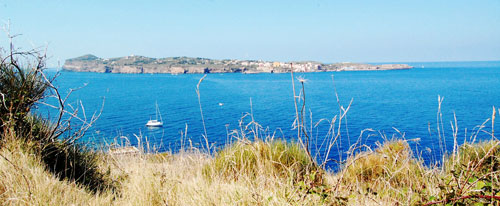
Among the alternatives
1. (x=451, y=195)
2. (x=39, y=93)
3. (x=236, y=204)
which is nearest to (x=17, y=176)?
(x=236, y=204)

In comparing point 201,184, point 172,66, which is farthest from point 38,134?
point 172,66

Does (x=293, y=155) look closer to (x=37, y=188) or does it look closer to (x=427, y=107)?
(x=37, y=188)

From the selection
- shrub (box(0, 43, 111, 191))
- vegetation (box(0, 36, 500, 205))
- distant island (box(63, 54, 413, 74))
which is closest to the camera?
vegetation (box(0, 36, 500, 205))

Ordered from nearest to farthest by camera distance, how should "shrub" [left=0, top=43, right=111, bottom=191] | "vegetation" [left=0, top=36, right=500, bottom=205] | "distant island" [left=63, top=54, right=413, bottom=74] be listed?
"vegetation" [left=0, top=36, right=500, bottom=205] → "shrub" [left=0, top=43, right=111, bottom=191] → "distant island" [left=63, top=54, right=413, bottom=74]

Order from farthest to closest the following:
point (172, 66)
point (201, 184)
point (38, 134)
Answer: point (172, 66)
point (38, 134)
point (201, 184)

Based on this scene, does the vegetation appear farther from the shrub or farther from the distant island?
the distant island

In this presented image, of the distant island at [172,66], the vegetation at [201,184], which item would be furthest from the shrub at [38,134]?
the distant island at [172,66]

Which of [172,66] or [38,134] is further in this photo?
[172,66]

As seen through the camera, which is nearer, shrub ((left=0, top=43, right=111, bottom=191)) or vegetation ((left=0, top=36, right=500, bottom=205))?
vegetation ((left=0, top=36, right=500, bottom=205))

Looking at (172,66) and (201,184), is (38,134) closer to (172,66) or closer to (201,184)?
(201,184)

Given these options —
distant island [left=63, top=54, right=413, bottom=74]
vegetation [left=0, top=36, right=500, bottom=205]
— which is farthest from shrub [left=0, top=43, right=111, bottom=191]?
distant island [left=63, top=54, right=413, bottom=74]

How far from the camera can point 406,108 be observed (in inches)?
1861

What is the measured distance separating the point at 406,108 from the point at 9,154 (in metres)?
50.7

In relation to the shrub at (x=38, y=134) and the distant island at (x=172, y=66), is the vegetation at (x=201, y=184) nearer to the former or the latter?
the shrub at (x=38, y=134)
